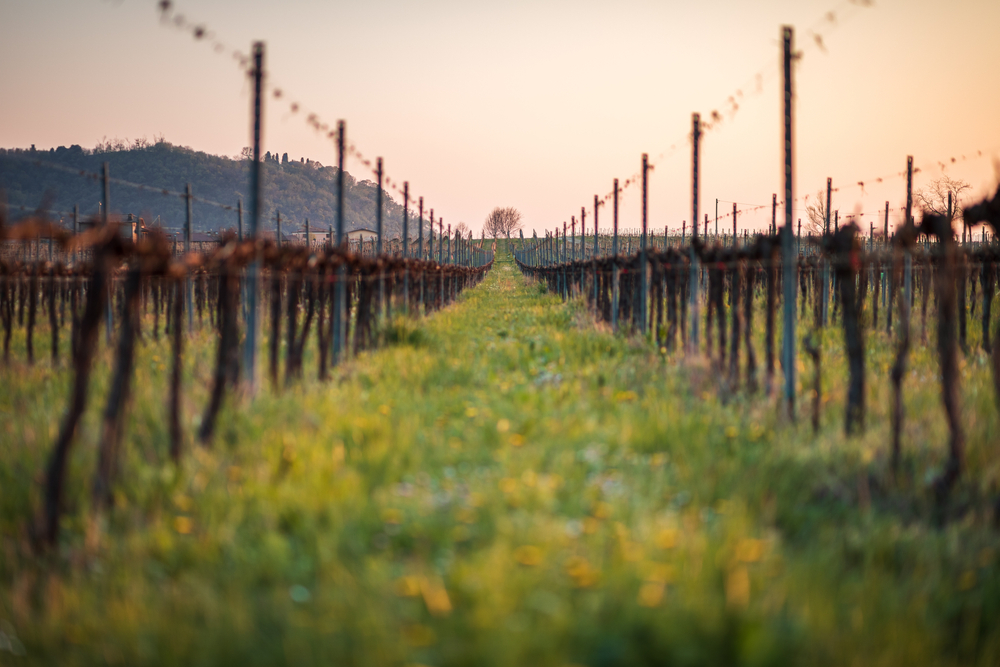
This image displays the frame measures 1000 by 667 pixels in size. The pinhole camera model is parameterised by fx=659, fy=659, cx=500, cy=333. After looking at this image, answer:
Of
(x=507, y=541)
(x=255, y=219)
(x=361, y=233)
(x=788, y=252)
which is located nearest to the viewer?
(x=507, y=541)

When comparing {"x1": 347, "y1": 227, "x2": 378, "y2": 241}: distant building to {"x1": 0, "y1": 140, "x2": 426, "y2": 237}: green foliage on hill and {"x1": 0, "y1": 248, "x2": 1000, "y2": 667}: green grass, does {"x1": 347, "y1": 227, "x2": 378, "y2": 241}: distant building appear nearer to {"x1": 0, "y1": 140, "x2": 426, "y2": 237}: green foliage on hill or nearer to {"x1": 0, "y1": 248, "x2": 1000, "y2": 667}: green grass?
{"x1": 0, "y1": 140, "x2": 426, "y2": 237}: green foliage on hill

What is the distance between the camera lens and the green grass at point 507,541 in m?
2.28

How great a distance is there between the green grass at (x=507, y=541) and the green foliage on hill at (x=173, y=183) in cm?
9260

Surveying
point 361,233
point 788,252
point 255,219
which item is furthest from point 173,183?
point 788,252

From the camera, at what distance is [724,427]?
17.2 ft

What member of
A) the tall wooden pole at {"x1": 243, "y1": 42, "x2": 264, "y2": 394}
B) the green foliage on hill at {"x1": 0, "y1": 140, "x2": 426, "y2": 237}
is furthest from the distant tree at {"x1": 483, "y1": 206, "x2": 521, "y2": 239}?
the tall wooden pole at {"x1": 243, "y1": 42, "x2": 264, "y2": 394}

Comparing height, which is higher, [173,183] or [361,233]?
[173,183]

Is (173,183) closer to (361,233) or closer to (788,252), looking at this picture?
(361,233)

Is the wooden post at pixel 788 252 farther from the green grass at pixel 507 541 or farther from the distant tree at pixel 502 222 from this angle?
the distant tree at pixel 502 222

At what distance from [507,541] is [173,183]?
140553mm

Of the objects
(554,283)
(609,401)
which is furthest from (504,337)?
(554,283)

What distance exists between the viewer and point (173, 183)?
12538 centimetres

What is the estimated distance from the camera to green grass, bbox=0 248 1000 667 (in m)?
2.28

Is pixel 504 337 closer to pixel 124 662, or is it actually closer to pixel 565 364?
pixel 565 364
